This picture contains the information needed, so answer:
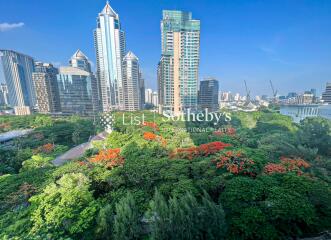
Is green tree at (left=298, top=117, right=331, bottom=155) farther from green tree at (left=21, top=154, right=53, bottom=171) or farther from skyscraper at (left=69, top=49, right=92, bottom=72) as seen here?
skyscraper at (left=69, top=49, right=92, bottom=72)

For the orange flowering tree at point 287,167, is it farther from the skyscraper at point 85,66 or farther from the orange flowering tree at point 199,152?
the skyscraper at point 85,66

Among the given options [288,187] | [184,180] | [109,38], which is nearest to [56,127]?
[184,180]

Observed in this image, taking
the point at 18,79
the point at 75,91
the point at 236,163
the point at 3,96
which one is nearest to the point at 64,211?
the point at 236,163

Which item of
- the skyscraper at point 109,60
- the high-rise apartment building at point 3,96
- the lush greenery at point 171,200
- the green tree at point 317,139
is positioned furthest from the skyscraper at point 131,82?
the high-rise apartment building at point 3,96

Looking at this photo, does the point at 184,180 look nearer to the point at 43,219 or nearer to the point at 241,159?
the point at 241,159

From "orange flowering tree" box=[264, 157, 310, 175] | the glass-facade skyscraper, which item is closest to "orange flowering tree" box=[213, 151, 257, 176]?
"orange flowering tree" box=[264, 157, 310, 175]

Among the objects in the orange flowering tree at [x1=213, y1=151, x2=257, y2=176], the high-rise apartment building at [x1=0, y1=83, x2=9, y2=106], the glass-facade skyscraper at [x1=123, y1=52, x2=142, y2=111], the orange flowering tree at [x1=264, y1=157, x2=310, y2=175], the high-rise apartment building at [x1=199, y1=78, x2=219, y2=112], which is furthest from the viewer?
the high-rise apartment building at [x1=0, y1=83, x2=9, y2=106]
